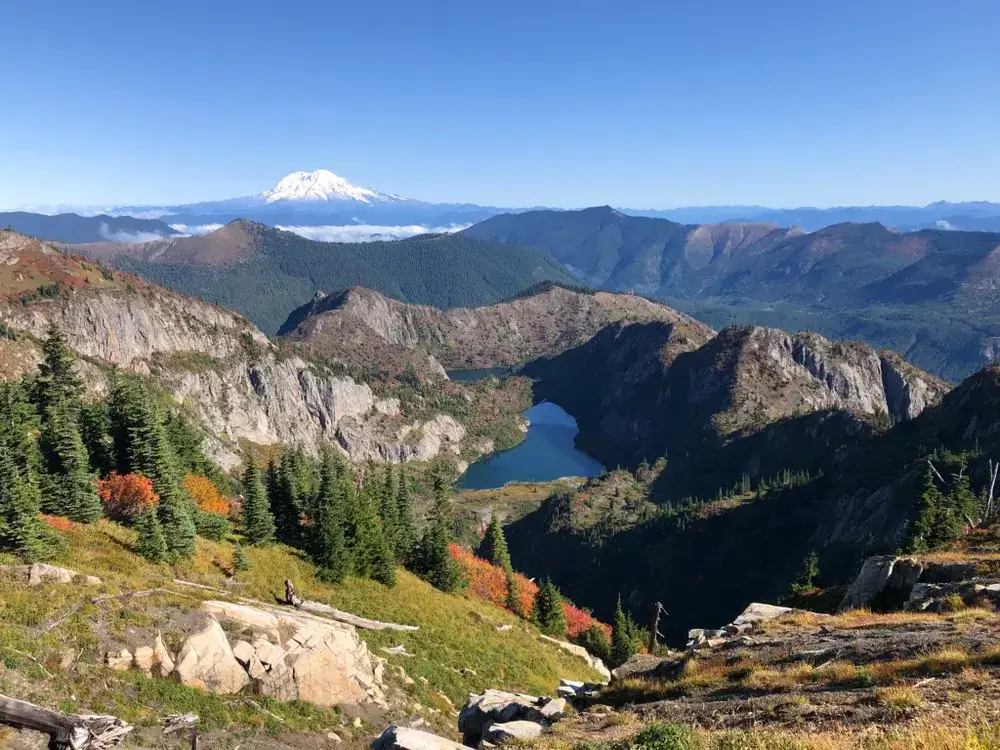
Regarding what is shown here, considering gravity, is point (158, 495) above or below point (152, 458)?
below

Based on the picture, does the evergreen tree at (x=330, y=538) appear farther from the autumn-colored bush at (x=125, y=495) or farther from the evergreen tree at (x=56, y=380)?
the evergreen tree at (x=56, y=380)

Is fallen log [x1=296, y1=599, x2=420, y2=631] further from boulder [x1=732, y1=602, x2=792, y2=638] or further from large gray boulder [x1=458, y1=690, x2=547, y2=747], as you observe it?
boulder [x1=732, y1=602, x2=792, y2=638]

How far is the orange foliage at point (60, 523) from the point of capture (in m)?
46.0

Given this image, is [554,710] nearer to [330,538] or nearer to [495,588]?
[330,538]

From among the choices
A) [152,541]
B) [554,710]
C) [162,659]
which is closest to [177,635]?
[162,659]

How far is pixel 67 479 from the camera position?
4997 centimetres

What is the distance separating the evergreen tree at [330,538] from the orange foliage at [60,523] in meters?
20.4

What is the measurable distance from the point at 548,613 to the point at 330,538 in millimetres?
31673

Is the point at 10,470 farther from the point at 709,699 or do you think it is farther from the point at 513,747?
the point at 709,699

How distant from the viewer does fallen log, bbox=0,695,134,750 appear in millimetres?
17500

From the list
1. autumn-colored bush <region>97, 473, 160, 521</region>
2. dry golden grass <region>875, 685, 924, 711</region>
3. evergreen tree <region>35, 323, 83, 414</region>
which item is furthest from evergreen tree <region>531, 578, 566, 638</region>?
dry golden grass <region>875, 685, 924, 711</region>

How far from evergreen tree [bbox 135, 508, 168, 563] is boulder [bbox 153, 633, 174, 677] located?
16.2 m

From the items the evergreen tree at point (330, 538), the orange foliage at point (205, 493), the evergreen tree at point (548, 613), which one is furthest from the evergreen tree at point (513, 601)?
the orange foliage at point (205, 493)

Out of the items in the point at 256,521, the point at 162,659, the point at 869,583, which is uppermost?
the point at 162,659
